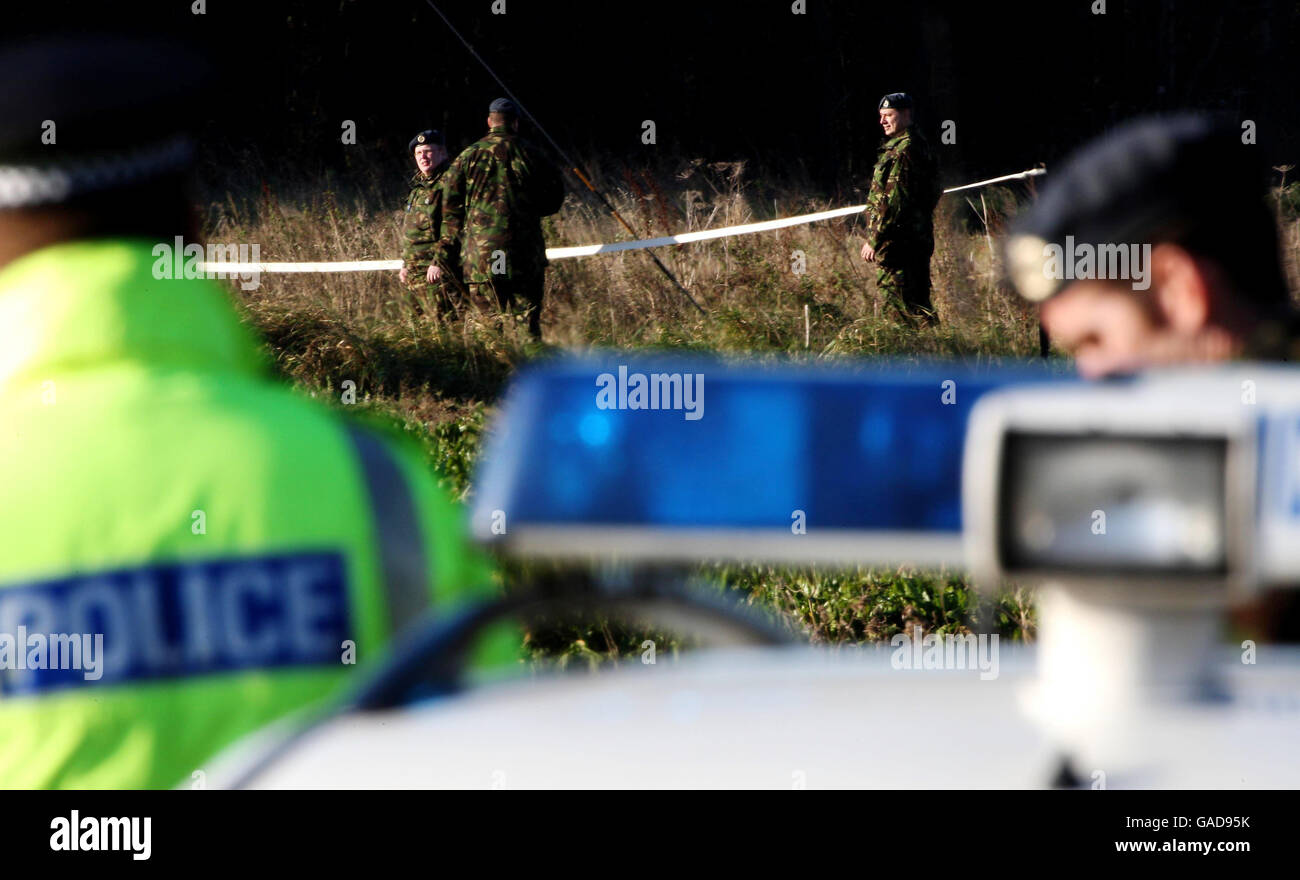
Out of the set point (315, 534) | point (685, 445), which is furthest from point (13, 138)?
point (685, 445)

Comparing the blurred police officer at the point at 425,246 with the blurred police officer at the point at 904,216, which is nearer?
the blurred police officer at the point at 425,246

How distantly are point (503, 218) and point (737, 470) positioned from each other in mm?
9073

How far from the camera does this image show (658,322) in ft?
33.9

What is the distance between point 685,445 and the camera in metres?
1.00

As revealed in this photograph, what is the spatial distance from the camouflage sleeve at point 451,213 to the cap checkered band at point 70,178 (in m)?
8.70

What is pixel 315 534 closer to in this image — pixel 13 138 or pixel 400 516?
pixel 400 516

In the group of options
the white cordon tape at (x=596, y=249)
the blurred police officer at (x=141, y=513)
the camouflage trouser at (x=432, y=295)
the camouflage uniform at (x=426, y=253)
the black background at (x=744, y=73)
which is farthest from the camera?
the black background at (x=744, y=73)

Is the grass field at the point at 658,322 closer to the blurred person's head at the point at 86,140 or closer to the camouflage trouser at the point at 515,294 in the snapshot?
the camouflage trouser at the point at 515,294

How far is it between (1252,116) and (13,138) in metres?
19.4

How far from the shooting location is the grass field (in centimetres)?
493

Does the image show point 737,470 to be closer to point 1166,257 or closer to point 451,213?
point 1166,257

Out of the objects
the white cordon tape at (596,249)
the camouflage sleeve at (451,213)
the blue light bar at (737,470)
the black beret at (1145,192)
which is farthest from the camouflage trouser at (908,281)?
the blue light bar at (737,470)

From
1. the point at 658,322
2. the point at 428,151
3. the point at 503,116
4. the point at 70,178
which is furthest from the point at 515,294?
the point at 70,178

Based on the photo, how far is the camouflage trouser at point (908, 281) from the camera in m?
10.5
